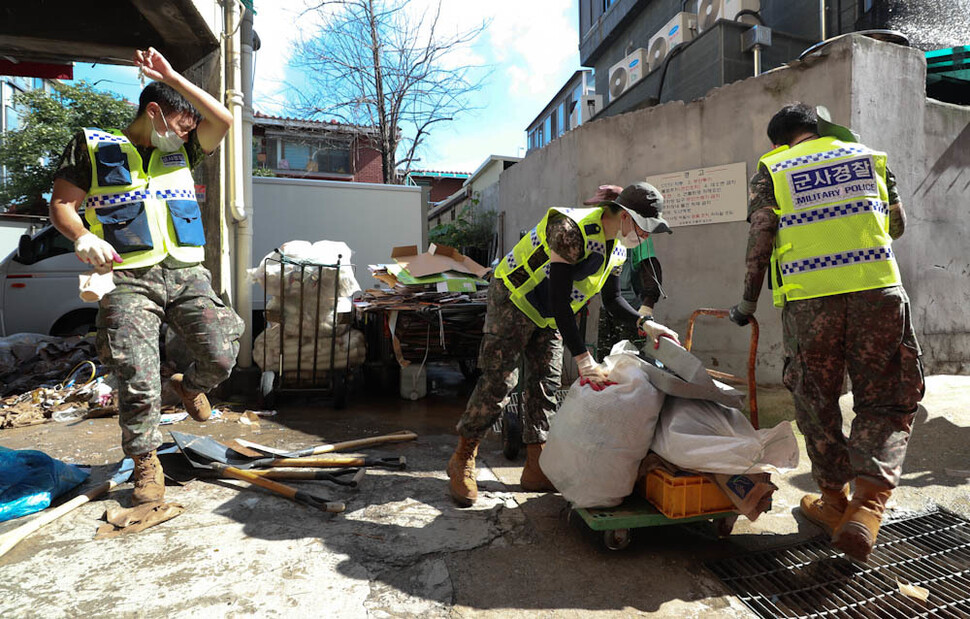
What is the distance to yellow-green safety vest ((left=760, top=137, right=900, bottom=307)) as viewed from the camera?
2254mm

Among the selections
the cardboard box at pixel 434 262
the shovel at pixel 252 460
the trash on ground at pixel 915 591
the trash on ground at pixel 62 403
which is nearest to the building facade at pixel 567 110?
the cardboard box at pixel 434 262

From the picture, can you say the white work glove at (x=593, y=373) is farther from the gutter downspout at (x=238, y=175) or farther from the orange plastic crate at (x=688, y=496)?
the gutter downspout at (x=238, y=175)

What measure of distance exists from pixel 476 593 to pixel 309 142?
64.1 feet

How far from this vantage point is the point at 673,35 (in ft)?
23.2

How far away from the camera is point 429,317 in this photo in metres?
4.79

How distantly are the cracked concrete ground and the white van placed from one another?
5077mm

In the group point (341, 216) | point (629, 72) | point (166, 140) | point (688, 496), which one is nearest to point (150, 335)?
point (166, 140)

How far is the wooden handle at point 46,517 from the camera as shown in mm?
2227

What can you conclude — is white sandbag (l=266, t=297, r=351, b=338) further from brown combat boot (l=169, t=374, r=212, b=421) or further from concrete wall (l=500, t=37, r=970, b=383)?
concrete wall (l=500, t=37, r=970, b=383)

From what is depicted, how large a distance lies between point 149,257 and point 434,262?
2969 mm

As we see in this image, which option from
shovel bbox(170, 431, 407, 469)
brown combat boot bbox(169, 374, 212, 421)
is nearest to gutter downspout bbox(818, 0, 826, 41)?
shovel bbox(170, 431, 407, 469)

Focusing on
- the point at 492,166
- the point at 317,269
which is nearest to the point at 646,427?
the point at 317,269

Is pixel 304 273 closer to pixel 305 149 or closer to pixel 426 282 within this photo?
pixel 426 282

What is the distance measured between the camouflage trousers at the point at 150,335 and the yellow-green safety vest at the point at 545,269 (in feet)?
5.10
